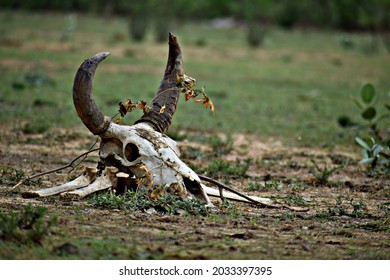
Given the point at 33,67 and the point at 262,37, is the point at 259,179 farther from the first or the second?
the point at 262,37

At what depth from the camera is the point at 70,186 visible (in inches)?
203

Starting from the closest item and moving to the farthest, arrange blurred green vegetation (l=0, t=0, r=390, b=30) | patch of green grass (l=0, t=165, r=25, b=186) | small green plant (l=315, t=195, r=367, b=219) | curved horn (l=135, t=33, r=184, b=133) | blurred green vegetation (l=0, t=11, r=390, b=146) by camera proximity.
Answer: small green plant (l=315, t=195, r=367, b=219), curved horn (l=135, t=33, r=184, b=133), patch of green grass (l=0, t=165, r=25, b=186), blurred green vegetation (l=0, t=11, r=390, b=146), blurred green vegetation (l=0, t=0, r=390, b=30)

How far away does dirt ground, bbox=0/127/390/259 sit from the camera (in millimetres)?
4059

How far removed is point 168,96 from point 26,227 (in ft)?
5.82

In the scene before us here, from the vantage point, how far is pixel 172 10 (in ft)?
87.1

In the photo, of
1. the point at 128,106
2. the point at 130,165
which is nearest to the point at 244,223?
the point at 130,165

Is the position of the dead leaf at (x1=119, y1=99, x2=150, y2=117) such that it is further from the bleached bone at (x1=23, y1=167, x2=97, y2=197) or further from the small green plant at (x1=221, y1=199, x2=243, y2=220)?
the small green plant at (x1=221, y1=199, x2=243, y2=220)

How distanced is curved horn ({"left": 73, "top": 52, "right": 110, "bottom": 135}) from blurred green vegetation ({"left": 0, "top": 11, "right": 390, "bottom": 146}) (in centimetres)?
371

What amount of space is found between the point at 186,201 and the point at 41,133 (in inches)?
158

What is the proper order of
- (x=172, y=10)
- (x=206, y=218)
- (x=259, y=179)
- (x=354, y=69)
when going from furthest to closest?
(x=172, y=10)
(x=354, y=69)
(x=259, y=179)
(x=206, y=218)

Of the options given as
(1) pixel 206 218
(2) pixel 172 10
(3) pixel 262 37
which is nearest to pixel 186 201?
(1) pixel 206 218

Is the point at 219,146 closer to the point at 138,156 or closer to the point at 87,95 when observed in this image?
the point at 138,156

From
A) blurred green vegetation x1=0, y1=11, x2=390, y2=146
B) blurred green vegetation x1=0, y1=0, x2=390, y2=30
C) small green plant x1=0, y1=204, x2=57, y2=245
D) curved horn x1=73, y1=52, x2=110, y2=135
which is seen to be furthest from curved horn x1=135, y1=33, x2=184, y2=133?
blurred green vegetation x1=0, y1=0, x2=390, y2=30

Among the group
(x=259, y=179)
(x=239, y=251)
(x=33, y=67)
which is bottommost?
(x=33, y=67)
